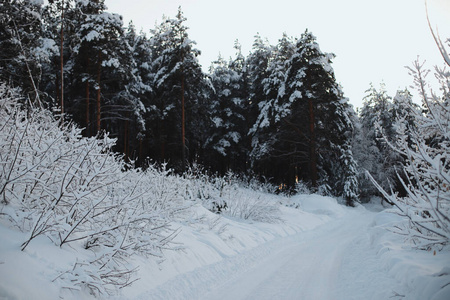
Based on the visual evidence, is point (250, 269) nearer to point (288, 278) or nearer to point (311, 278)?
point (288, 278)

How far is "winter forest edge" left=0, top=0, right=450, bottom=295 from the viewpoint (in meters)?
3.21

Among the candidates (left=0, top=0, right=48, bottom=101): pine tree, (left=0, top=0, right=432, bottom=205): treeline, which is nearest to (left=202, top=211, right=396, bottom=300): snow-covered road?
(left=0, top=0, right=432, bottom=205): treeline

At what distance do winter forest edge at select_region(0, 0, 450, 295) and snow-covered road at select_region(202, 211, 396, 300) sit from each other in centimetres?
96

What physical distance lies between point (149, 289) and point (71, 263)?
4.00 ft

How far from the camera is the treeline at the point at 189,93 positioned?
46.2 ft

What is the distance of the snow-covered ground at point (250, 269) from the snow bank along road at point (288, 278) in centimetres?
1

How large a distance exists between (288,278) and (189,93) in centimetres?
1961

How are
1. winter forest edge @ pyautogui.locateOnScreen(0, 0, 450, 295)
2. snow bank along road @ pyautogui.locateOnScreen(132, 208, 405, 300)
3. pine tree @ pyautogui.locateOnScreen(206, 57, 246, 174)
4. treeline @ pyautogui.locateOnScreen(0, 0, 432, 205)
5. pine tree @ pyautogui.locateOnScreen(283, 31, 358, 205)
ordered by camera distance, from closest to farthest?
winter forest edge @ pyautogui.locateOnScreen(0, 0, 450, 295)
snow bank along road @ pyautogui.locateOnScreen(132, 208, 405, 300)
treeline @ pyautogui.locateOnScreen(0, 0, 432, 205)
pine tree @ pyautogui.locateOnScreen(283, 31, 358, 205)
pine tree @ pyautogui.locateOnScreen(206, 57, 246, 174)

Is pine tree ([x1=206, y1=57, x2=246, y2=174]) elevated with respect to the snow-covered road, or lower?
elevated

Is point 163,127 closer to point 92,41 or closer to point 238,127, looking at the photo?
point 238,127

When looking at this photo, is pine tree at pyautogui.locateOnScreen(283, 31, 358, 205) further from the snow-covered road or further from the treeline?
the snow-covered road

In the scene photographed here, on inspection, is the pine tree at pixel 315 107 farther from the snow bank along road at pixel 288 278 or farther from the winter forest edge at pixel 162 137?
the snow bank along road at pixel 288 278

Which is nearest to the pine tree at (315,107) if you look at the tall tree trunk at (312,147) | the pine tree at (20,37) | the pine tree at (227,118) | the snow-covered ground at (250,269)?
the tall tree trunk at (312,147)

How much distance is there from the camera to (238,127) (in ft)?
105
